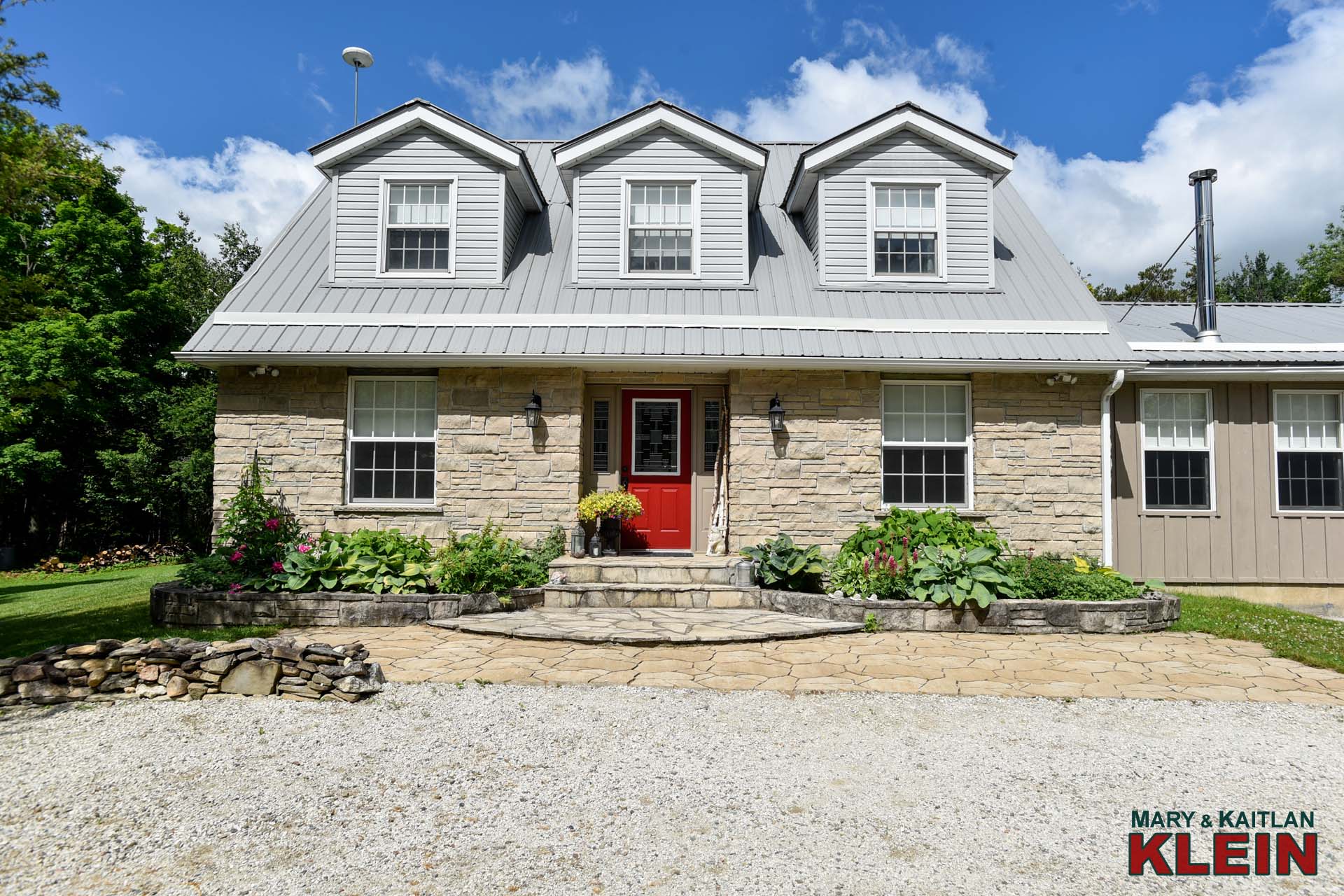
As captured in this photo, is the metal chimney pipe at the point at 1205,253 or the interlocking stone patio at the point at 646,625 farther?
the metal chimney pipe at the point at 1205,253

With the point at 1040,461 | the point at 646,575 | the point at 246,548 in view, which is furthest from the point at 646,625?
the point at 1040,461

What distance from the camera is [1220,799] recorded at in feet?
11.9

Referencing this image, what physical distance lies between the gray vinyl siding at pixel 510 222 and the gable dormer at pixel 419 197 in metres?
0.06

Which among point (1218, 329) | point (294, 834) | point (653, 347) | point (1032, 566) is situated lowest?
point (294, 834)

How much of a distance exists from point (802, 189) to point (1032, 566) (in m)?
6.30

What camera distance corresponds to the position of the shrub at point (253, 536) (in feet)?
26.0

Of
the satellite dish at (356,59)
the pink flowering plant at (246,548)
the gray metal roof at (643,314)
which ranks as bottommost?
the pink flowering plant at (246,548)

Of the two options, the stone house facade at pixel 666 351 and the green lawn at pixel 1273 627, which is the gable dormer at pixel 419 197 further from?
the green lawn at pixel 1273 627

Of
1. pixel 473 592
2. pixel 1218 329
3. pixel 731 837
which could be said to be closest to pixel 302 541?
pixel 473 592

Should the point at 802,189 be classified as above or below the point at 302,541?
above

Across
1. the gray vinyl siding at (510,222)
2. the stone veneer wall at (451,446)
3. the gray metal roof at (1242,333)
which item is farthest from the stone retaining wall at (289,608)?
the gray metal roof at (1242,333)

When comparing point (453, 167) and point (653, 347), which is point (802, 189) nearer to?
point (653, 347)

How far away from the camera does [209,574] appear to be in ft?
25.8

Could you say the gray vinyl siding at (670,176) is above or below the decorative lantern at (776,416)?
above
